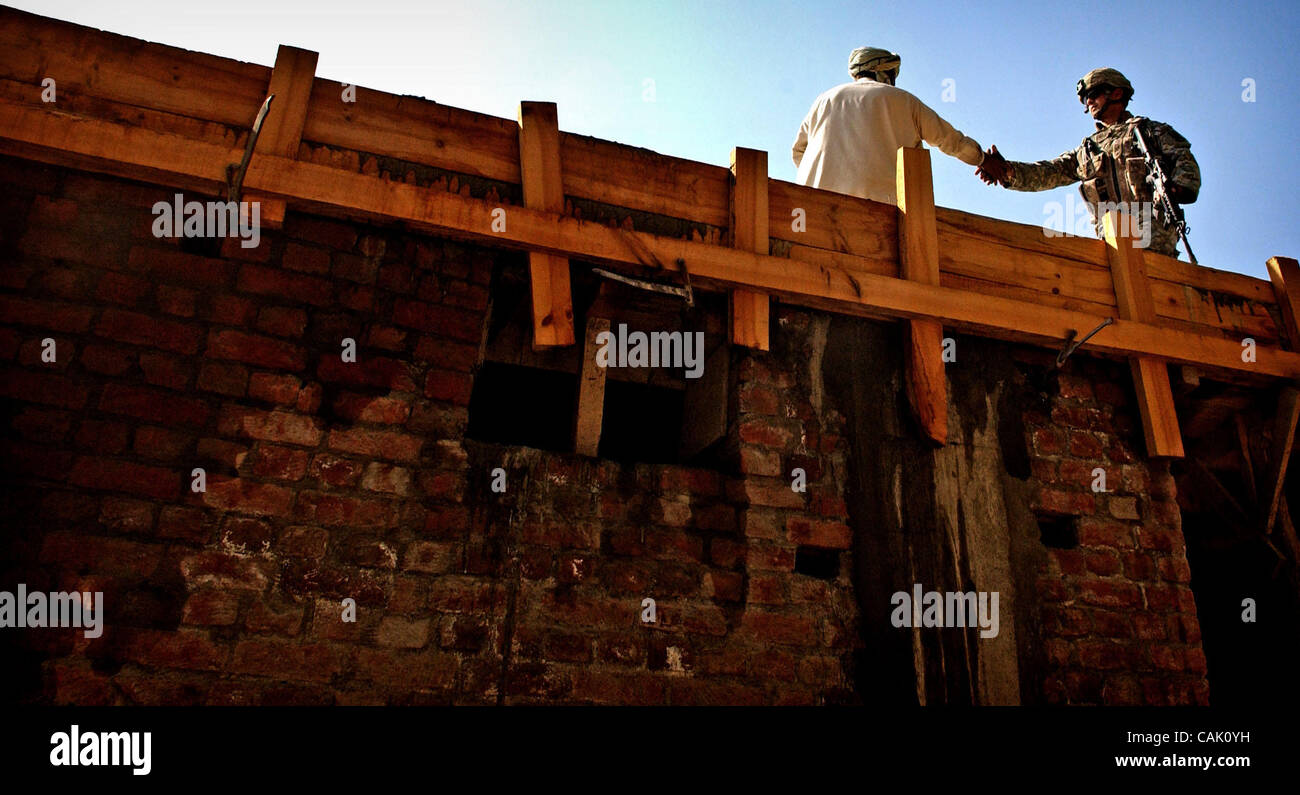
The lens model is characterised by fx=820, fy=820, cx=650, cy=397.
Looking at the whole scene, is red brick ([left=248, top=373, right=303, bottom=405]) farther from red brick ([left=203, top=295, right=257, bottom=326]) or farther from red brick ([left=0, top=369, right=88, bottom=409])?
red brick ([left=0, top=369, right=88, bottom=409])

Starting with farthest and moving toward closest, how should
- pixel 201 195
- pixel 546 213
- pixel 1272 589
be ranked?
1. pixel 1272 589
2. pixel 546 213
3. pixel 201 195

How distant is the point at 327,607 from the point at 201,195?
1.34 metres

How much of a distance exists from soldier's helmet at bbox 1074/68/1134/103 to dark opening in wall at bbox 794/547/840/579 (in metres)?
3.57

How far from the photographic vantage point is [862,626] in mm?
2699

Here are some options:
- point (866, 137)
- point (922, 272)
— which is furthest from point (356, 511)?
point (866, 137)

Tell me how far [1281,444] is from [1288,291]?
0.70 metres

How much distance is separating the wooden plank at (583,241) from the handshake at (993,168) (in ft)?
4.94

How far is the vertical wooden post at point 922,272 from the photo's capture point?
2.97m

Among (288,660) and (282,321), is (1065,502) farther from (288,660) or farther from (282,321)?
(282,321)

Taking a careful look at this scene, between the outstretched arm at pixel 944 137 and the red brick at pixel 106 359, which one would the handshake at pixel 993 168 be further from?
the red brick at pixel 106 359

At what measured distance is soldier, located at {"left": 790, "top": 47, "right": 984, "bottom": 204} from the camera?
3.99 metres

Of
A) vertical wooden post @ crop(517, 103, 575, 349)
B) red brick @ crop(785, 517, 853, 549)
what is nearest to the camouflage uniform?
red brick @ crop(785, 517, 853, 549)
